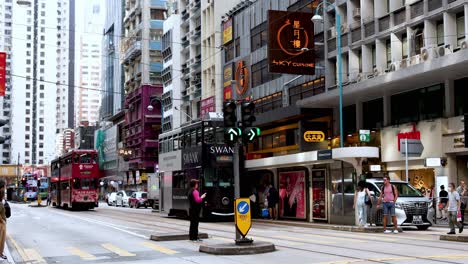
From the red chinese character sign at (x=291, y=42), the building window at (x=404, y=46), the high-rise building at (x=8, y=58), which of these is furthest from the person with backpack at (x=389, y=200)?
the high-rise building at (x=8, y=58)

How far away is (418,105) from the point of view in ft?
102

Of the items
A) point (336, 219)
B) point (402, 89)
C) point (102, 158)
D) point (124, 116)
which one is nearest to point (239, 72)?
point (402, 89)

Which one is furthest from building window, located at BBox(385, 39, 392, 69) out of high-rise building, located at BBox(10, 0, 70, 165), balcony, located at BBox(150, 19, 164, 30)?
high-rise building, located at BBox(10, 0, 70, 165)

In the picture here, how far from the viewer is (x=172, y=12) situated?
255ft

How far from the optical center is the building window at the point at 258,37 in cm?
4516

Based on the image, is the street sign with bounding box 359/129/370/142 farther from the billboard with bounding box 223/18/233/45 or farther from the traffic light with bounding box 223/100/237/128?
the billboard with bounding box 223/18/233/45

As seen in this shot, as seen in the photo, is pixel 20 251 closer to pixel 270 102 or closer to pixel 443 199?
pixel 443 199

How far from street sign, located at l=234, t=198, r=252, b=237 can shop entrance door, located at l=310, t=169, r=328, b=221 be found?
42.3 ft

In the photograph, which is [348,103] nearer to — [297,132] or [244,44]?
[297,132]

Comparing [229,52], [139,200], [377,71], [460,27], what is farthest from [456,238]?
[139,200]

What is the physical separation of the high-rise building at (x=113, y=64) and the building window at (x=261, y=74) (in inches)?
2350

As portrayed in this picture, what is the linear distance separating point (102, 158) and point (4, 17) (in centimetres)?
7117

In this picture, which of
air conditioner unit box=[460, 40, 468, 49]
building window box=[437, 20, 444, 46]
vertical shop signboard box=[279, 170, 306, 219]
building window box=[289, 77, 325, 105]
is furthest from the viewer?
building window box=[289, 77, 325, 105]

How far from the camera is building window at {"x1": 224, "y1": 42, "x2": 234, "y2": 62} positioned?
52406mm
